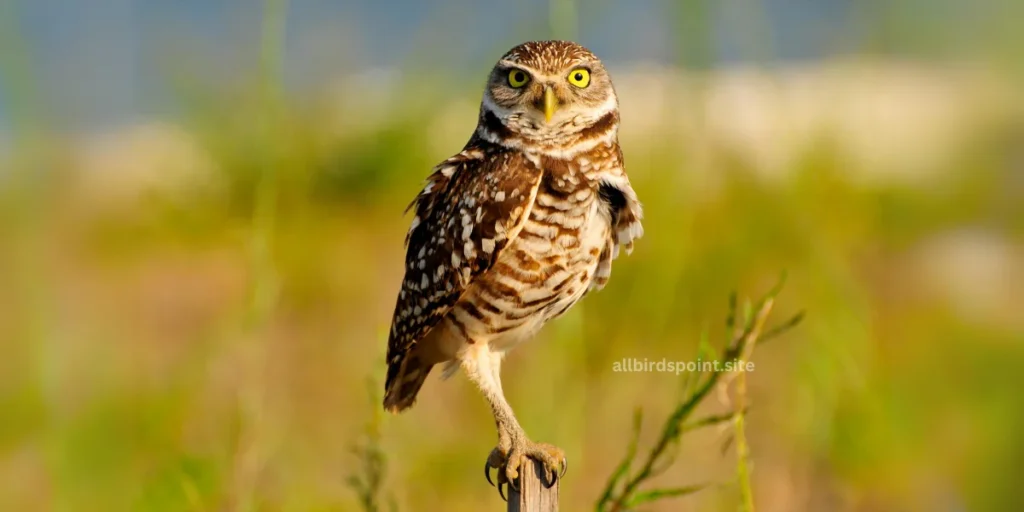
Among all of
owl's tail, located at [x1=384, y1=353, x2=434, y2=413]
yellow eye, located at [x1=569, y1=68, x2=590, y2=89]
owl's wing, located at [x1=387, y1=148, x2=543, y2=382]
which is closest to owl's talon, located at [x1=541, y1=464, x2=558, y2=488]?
owl's wing, located at [x1=387, y1=148, x2=543, y2=382]

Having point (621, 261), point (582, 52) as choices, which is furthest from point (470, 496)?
point (582, 52)

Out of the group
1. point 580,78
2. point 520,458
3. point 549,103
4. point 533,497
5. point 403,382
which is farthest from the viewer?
point 403,382

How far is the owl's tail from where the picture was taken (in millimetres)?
3250

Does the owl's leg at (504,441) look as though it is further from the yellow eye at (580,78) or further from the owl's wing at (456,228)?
the yellow eye at (580,78)

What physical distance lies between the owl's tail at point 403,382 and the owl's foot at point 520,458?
46cm

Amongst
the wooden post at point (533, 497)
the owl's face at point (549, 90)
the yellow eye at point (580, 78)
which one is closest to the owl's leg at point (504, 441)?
the wooden post at point (533, 497)

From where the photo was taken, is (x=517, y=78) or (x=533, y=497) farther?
(x=517, y=78)

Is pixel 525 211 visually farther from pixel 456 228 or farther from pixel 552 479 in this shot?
pixel 552 479

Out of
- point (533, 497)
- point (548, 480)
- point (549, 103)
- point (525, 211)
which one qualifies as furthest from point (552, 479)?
point (549, 103)

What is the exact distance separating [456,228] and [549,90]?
1.51 feet

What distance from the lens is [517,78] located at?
276 cm

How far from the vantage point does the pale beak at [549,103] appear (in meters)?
2.64

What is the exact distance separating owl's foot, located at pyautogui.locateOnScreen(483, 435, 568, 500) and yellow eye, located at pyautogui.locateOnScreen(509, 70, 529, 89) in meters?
0.97

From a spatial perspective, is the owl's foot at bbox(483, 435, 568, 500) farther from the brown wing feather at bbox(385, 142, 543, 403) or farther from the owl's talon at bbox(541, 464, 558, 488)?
the brown wing feather at bbox(385, 142, 543, 403)
